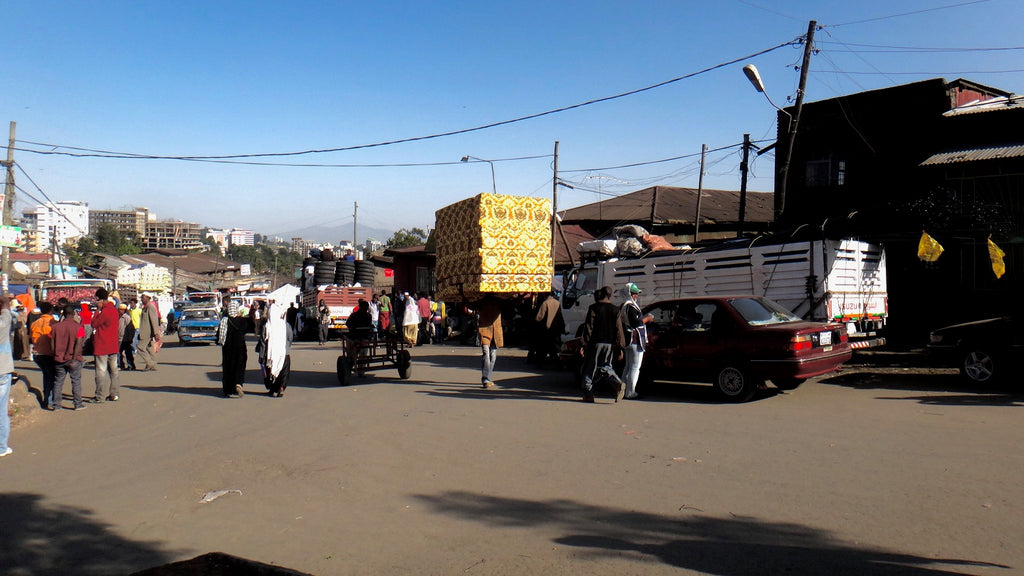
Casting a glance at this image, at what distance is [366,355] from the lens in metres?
14.8

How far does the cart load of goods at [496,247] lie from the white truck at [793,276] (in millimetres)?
4186

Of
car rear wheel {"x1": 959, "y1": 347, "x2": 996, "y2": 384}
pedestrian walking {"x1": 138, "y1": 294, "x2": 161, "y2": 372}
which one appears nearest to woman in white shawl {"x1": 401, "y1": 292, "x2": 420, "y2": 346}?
pedestrian walking {"x1": 138, "y1": 294, "x2": 161, "y2": 372}

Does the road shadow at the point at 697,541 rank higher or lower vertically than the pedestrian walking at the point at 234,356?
lower

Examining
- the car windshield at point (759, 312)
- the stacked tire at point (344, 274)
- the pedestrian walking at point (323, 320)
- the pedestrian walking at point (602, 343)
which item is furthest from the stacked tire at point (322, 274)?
the car windshield at point (759, 312)

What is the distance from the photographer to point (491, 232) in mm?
12312

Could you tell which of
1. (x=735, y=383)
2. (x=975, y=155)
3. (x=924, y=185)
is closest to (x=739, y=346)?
(x=735, y=383)

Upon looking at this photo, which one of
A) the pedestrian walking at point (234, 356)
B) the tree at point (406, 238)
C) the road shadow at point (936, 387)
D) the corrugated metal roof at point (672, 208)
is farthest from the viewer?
the tree at point (406, 238)

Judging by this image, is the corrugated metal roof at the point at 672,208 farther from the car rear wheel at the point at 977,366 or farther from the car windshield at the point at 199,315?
the car rear wheel at the point at 977,366

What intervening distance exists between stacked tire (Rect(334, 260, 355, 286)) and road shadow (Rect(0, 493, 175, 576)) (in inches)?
1067

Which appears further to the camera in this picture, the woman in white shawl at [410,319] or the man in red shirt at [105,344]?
the woman in white shawl at [410,319]

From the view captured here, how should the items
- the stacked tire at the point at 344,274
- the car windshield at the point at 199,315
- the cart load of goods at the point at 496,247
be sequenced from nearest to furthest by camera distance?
the cart load of goods at the point at 496,247
the car windshield at the point at 199,315
the stacked tire at the point at 344,274

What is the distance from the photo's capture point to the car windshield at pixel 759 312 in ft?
35.9

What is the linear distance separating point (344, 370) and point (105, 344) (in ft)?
13.4

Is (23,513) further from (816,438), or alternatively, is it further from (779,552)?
(816,438)
